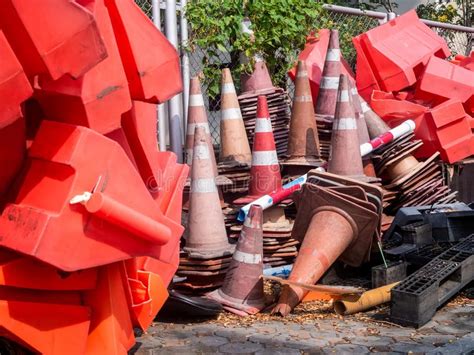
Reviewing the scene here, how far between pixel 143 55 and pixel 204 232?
8.05ft

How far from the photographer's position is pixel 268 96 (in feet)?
24.5

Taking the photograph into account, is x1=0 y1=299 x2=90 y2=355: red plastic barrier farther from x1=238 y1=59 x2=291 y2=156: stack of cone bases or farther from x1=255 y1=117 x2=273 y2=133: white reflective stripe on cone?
x1=238 y1=59 x2=291 y2=156: stack of cone bases

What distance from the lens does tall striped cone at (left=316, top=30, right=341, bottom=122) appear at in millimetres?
7555

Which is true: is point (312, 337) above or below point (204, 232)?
below

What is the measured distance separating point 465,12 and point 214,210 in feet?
40.8

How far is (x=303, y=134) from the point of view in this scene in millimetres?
7008

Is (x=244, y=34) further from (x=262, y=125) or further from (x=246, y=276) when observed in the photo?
(x=246, y=276)

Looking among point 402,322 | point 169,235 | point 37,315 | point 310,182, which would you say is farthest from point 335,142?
point 37,315

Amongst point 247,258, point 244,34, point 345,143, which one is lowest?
point 247,258

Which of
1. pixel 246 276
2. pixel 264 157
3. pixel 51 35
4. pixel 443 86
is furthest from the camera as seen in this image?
pixel 443 86

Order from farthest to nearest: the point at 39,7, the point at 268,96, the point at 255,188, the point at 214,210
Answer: the point at 268,96, the point at 255,188, the point at 214,210, the point at 39,7

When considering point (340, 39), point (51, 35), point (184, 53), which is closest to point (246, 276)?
point (51, 35)

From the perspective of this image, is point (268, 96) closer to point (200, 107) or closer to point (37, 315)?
point (200, 107)

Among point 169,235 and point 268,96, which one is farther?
point 268,96
